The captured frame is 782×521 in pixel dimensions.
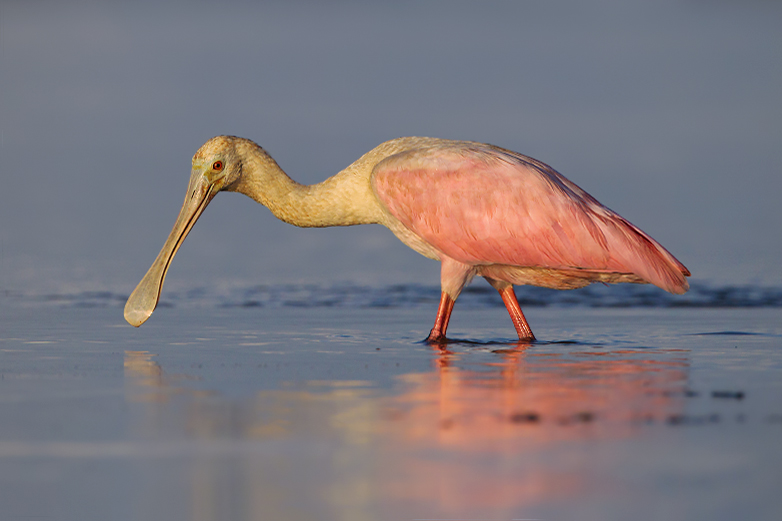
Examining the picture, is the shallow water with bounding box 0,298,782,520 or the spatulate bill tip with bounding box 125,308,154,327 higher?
the spatulate bill tip with bounding box 125,308,154,327

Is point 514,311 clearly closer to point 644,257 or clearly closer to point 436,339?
point 436,339

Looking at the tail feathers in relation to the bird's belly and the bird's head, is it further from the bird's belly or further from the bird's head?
the bird's head

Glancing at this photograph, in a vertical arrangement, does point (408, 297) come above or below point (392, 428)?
above

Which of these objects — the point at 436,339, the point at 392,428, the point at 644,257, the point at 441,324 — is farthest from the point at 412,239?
the point at 392,428

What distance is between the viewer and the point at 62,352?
10.8m

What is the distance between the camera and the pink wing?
1104 cm

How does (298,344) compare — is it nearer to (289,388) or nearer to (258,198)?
(258,198)

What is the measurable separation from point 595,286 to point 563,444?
1333 cm

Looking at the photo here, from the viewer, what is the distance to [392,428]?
21.8 feet

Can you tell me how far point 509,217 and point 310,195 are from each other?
2338 millimetres

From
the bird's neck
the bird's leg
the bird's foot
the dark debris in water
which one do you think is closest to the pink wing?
the bird's neck

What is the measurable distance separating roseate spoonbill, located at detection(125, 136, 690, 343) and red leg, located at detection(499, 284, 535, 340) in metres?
0.01

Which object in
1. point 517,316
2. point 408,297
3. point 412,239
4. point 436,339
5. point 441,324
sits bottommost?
point 436,339

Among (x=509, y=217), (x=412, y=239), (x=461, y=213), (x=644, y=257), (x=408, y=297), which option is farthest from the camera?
(x=408, y=297)
